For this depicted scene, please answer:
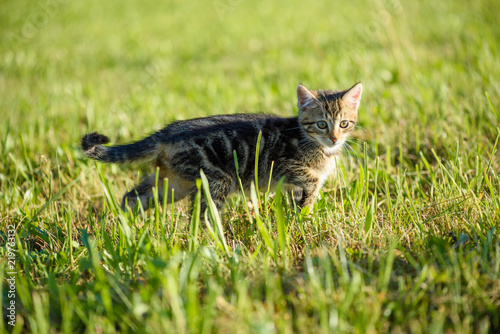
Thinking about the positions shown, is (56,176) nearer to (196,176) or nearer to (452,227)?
(196,176)

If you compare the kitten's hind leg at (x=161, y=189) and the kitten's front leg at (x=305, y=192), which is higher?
the kitten's hind leg at (x=161, y=189)

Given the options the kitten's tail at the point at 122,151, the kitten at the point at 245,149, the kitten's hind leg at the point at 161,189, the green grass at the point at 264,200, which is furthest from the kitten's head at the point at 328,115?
the kitten's tail at the point at 122,151

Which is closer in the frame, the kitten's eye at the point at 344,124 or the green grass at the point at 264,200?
the green grass at the point at 264,200

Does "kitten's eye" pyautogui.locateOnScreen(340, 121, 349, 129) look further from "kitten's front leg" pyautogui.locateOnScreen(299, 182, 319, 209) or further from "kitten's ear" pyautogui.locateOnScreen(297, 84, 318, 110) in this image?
"kitten's front leg" pyautogui.locateOnScreen(299, 182, 319, 209)

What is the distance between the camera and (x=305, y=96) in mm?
3004

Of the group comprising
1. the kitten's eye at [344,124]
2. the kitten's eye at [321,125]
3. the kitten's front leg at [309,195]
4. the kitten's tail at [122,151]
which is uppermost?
Answer: the kitten's tail at [122,151]

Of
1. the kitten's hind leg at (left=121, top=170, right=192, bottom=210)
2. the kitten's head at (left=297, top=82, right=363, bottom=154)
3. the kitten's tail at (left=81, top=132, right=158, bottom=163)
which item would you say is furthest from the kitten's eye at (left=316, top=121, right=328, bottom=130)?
the kitten's tail at (left=81, top=132, right=158, bottom=163)

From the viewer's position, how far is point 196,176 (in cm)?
255

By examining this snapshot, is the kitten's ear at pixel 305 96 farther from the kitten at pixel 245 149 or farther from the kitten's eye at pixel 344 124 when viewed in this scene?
the kitten's eye at pixel 344 124

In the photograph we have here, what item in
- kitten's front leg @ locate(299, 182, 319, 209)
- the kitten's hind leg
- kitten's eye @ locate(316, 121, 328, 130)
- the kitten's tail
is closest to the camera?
the kitten's tail

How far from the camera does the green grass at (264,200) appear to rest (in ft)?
5.14

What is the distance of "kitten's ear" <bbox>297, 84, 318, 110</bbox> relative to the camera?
9.71ft

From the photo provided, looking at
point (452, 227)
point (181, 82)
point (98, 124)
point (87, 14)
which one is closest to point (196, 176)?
point (452, 227)

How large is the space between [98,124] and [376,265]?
3.59 m
